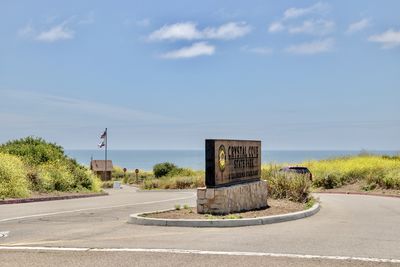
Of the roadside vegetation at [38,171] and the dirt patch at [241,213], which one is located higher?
the roadside vegetation at [38,171]

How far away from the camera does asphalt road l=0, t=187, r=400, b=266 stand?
8.59m

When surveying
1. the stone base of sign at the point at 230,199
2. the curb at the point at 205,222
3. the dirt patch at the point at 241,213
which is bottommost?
the curb at the point at 205,222

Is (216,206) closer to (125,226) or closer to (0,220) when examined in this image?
(125,226)

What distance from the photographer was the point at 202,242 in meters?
10.3

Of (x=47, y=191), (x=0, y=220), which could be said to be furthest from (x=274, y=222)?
(x=47, y=191)

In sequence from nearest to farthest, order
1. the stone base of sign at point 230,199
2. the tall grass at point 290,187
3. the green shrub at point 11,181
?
the stone base of sign at point 230,199, the tall grass at point 290,187, the green shrub at point 11,181

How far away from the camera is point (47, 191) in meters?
26.7

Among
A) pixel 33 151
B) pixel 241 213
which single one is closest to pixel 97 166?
pixel 33 151

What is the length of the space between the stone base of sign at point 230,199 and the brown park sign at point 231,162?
9.3 inches

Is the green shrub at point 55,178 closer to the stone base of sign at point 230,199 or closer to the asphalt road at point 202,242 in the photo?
the asphalt road at point 202,242

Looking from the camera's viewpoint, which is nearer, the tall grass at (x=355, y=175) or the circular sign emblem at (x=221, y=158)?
the circular sign emblem at (x=221, y=158)

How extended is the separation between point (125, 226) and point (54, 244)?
10.2 feet

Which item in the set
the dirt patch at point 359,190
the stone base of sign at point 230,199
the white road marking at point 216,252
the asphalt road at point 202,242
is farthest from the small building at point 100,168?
the white road marking at point 216,252

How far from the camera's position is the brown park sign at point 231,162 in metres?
14.7
